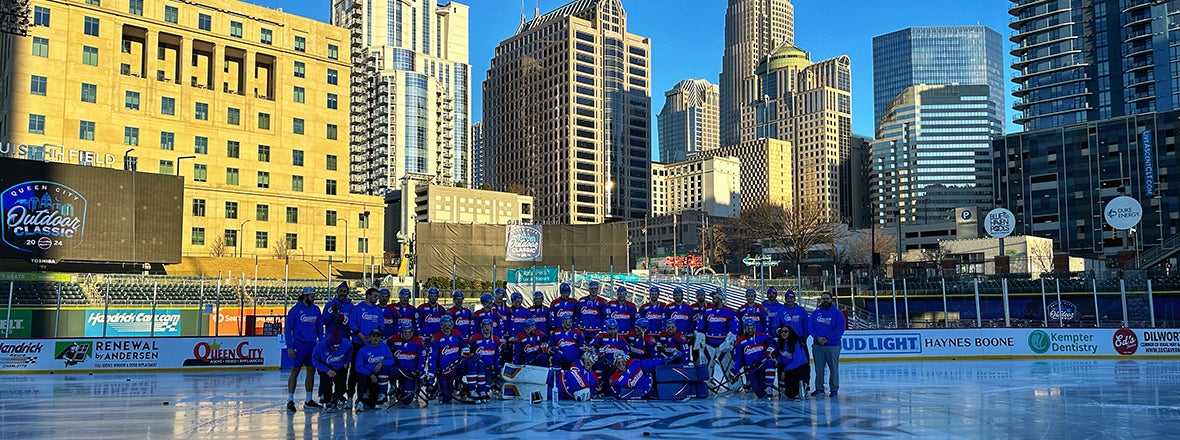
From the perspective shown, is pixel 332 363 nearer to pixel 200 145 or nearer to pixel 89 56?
pixel 200 145

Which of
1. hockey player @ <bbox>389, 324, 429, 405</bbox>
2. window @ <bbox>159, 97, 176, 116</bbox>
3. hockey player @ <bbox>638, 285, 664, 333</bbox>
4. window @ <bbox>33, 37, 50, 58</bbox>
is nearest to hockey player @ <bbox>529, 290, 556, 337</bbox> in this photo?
hockey player @ <bbox>638, 285, 664, 333</bbox>

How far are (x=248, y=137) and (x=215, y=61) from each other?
6.84 meters

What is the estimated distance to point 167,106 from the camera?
266ft

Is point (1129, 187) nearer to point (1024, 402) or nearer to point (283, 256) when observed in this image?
point (283, 256)

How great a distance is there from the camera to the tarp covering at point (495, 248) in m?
66.5

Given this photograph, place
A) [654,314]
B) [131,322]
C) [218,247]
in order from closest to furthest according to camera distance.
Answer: [654,314]
[131,322]
[218,247]

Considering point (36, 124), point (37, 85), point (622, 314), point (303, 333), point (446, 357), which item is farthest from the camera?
point (37, 85)

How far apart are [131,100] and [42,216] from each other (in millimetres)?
33171

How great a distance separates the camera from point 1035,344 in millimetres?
35344

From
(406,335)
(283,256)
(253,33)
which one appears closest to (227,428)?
(406,335)

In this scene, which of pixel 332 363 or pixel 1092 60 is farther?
pixel 1092 60

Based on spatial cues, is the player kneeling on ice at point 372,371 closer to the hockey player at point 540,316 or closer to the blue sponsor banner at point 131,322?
the hockey player at point 540,316

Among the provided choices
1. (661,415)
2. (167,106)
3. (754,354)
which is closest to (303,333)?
(661,415)

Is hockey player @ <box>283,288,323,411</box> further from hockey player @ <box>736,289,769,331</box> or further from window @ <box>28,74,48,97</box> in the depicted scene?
window @ <box>28,74,48,97</box>
